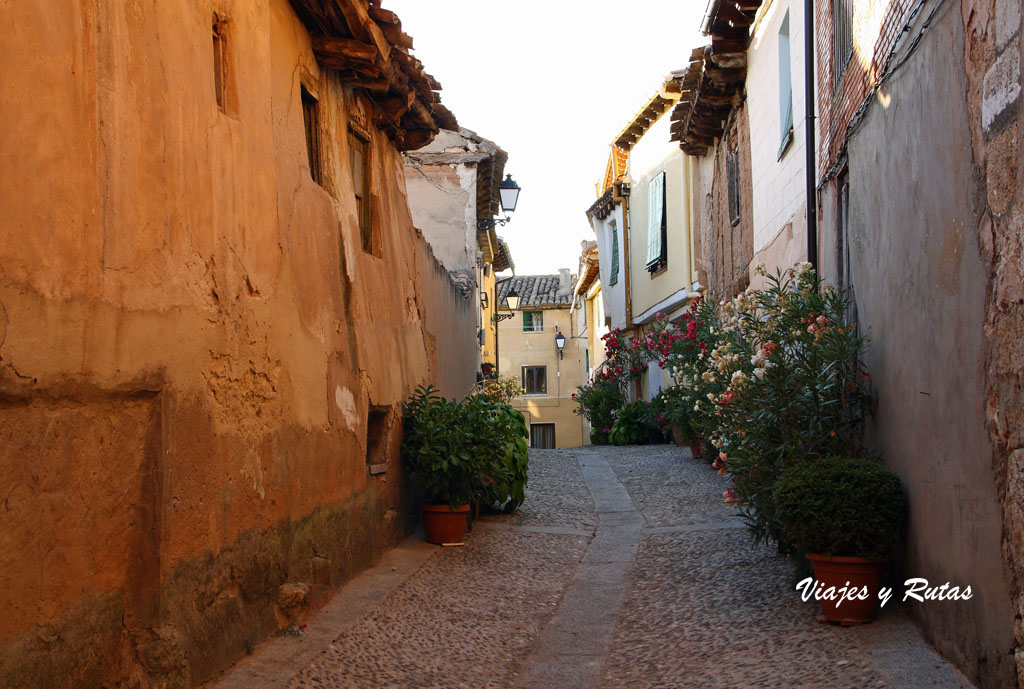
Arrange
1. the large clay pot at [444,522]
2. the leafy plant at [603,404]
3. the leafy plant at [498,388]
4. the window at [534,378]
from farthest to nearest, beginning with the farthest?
the window at [534,378] → the leafy plant at [603,404] → the leafy plant at [498,388] → the large clay pot at [444,522]

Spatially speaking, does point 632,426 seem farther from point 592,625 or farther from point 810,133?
point 592,625

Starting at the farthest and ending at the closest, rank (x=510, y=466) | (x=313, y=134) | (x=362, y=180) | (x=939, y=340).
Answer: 1. (x=510, y=466)
2. (x=362, y=180)
3. (x=313, y=134)
4. (x=939, y=340)

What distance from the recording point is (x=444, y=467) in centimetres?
832

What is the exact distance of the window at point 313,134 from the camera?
24.3ft

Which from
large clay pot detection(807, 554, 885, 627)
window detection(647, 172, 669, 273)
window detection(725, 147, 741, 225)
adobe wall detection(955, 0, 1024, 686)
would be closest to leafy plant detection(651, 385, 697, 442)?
window detection(725, 147, 741, 225)

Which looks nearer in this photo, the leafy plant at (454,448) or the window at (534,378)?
the leafy plant at (454,448)

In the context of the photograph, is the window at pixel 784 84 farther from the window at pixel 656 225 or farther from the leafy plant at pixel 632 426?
the leafy plant at pixel 632 426

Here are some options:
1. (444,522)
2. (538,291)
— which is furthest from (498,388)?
(538,291)

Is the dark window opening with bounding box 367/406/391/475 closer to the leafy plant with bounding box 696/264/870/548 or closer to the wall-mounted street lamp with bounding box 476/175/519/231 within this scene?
the leafy plant with bounding box 696/264/870/548

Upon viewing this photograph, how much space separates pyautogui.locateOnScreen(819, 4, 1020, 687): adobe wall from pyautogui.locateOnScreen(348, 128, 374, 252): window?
168 inches

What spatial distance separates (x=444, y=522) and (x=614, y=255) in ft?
58.1

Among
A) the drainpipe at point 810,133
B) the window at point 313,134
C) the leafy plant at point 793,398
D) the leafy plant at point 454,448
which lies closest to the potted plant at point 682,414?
the drainpipe at point 810,133

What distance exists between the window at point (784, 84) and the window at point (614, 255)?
1409 centimetres

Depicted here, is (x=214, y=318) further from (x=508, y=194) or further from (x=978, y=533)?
(x=508, y=194)
